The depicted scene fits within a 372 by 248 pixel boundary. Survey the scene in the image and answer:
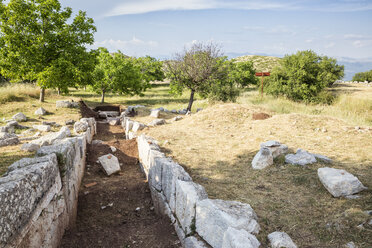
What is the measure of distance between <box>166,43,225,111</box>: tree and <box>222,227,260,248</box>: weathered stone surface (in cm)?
1339

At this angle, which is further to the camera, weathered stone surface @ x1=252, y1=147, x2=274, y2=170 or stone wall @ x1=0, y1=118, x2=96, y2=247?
weathered stone surface @ x1=252, y1=147, x2=274, y2=170

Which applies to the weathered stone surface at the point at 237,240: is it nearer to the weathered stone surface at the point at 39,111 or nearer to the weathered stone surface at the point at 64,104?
the weathered stone surface at the point at 39,111

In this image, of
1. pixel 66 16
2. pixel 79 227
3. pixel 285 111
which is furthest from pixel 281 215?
pixel 66 16

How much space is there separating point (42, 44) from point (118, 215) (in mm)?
13338

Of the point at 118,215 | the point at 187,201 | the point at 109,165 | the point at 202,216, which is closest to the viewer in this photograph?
the point at 202,216

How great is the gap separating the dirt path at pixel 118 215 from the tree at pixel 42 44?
9.04m

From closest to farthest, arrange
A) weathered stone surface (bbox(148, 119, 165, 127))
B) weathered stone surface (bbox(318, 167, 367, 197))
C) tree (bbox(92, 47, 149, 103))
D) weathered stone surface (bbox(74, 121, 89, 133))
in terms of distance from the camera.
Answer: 1. weathered stone surface (bbox(318, 167, 367, 197))
2. weathered stone surface (bbox(74, 121, 89, 133))
3. weathered stone surface (bbox(148, 119, 165, 127))
4. tree (bbox(92, 47, 149, 103))

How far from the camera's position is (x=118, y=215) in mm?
4664

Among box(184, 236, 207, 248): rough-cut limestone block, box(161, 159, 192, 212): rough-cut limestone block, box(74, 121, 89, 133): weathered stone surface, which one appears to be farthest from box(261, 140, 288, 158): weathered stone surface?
box(74, 121, 89, 133): weathered stone surface

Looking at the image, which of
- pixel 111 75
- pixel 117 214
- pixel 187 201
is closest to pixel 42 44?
pixel 111 75

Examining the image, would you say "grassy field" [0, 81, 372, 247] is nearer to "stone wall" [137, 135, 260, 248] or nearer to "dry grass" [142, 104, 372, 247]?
"dry grass" [142, 104, 372, 247]

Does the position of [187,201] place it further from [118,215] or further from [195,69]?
[195,69]

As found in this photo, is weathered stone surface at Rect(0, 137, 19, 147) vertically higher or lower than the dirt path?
higher

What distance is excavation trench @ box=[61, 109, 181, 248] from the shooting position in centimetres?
371
